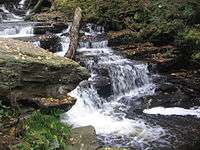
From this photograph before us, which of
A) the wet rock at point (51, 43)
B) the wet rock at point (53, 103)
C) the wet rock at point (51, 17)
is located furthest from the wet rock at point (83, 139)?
the wet rock at point (51, 17)

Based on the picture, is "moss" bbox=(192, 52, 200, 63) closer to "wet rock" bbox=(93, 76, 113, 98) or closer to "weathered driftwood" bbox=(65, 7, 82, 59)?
"wet rock" bbox=(93, 76, 113, 98)

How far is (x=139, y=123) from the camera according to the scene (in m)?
11.4

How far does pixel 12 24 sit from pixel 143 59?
729 cm

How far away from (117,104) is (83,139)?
3.68 metres

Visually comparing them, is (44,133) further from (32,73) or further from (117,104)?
(117,104)

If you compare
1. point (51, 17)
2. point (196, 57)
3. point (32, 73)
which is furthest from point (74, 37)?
point (51, 17)

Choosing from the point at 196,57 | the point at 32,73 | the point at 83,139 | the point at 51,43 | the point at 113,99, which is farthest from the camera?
the point at 51,43

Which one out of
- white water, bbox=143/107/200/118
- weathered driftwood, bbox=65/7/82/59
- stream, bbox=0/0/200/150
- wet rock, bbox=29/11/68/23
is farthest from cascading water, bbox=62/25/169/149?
wet rock, bbox=29/11/68/23

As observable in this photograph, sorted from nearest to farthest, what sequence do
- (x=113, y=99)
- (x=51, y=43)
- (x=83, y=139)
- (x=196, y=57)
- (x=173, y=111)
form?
(x=83, y=139)
(x=173, y=111)
(x=113, y=99)
(x=196, y=57)
(x=51, y=43)

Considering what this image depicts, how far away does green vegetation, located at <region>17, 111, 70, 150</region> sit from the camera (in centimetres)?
844

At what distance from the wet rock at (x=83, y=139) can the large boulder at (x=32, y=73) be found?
3.51ft

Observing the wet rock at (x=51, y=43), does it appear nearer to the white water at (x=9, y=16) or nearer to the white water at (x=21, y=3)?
the white water at (x=9, y=16)

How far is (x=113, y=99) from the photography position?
528 inches

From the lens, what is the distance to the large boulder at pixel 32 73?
938cm
